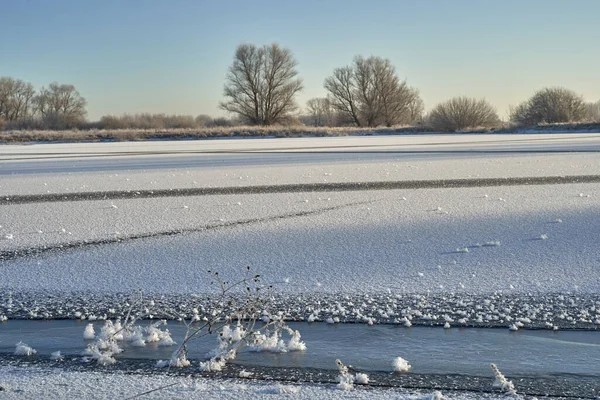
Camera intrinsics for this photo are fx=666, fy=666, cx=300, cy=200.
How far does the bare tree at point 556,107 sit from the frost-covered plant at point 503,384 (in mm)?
46528

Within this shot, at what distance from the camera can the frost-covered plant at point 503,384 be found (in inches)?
116

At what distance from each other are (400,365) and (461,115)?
44.8 metres

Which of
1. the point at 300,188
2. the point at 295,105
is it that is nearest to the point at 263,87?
the point at 295,105

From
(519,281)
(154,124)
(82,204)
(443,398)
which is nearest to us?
(443,398)

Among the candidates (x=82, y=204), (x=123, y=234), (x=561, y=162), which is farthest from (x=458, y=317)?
(x=561, y=162)

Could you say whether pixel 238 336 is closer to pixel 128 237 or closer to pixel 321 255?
pixel 321 255

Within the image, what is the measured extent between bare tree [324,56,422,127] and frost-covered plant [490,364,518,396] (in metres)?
59.0

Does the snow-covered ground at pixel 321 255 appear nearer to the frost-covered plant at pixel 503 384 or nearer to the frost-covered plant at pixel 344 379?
the frost-covered plant at pixel 344 379

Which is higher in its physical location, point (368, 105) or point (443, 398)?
point (368, 105)

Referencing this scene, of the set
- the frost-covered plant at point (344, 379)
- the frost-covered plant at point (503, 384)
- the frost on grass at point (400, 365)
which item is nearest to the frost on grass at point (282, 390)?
the frost-covered plant at point (344, 379)

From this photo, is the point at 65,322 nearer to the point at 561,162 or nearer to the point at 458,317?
the point at 458,317

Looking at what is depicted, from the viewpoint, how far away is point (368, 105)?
61.5 metres

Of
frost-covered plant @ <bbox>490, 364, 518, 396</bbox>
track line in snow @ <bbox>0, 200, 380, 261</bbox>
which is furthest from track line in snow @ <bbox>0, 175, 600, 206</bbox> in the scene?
frost-covered plant @ <bbox>490, 364, 518, 396</bbox>

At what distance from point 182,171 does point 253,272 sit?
28.0 ft
